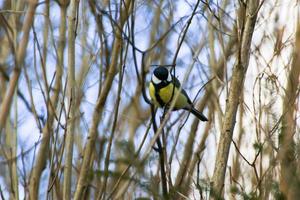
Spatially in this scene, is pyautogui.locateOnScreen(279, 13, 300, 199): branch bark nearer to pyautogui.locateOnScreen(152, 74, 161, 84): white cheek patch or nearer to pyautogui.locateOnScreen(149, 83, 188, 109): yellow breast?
pyautogui.locateOnScreen(149, 83, 188, 109): yellow breast

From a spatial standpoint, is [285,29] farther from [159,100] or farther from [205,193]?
[205,193]

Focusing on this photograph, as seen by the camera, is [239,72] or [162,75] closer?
[239,72]

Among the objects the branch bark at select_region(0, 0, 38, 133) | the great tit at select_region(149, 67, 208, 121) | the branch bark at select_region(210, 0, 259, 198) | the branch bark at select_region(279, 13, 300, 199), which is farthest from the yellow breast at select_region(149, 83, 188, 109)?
the branch bark at select_region(0, 0, 38, 133)

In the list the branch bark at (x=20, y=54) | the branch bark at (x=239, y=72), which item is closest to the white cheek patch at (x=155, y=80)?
the branch bark at (x=239, y=72)

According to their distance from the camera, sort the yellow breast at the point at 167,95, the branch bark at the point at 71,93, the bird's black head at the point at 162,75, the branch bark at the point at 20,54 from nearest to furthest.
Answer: the branch bark at the point at 20,54 → the branch bark at the point at 71,93 → the yellow breast at the point at 167,95 → the bird's black head at the point at 162,75

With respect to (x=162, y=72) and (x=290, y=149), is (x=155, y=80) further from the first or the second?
(x=290, y=149)

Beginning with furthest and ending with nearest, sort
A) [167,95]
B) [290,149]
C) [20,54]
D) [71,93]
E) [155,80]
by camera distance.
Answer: [155,80]
[167,95]
[71,93]
[290,149]
[20,54]

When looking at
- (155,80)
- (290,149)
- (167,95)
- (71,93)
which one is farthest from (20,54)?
(155,80)

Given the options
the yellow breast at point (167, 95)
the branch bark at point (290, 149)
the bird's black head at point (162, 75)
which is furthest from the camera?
the bird's black head at point (162, 75)

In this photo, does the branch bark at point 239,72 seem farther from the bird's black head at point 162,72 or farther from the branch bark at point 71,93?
the bird's black head at point 162,72

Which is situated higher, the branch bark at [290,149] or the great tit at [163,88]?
the great tit at [163,88]

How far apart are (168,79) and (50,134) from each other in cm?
181

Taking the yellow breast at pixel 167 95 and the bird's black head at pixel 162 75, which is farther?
the bird's black head at pixel 162 75

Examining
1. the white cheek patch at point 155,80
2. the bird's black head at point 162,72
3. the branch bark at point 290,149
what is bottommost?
the branch bark at point 290,149
